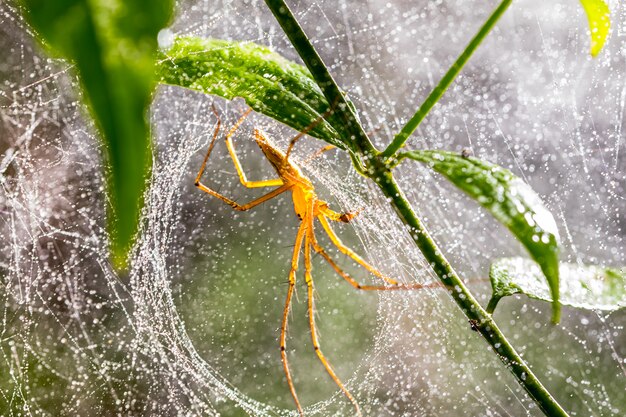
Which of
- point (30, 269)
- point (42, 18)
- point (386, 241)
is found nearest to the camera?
point (42, 18)

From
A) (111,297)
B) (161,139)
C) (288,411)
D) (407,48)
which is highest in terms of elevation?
(407,48)

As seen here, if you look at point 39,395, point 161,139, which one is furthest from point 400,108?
point 39,395

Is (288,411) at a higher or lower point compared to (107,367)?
lower

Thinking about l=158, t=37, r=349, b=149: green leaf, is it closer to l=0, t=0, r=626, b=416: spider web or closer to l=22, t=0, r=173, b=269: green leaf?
l=22, t=0, r=173, b=269: green leaf

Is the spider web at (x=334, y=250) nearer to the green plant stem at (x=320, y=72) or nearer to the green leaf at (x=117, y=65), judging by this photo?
the green plant stem at (x=320, y=72)

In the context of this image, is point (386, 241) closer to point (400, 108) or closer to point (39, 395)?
point (400, 108)

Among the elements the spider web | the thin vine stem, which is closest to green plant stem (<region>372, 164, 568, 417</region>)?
the thin vine stem
